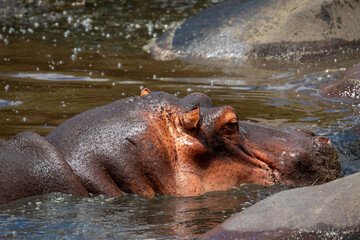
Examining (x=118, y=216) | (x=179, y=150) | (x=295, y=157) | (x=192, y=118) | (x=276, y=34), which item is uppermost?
(x=276, y=34)

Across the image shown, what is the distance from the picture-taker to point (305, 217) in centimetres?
360

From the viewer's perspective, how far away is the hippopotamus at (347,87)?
8477 mm

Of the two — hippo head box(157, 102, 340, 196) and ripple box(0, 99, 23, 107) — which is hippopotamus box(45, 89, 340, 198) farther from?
ripple box(0, 99, 23, 107)

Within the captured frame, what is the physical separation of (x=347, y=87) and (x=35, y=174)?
5342mm

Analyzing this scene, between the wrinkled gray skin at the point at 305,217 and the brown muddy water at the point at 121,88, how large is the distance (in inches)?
14.2

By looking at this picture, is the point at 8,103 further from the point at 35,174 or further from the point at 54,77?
the point at 35,174

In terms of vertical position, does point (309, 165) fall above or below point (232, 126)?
below

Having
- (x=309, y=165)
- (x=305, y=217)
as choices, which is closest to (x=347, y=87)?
(x=309, y=165)

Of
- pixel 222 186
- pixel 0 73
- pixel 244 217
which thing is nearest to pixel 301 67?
pixel 0 73

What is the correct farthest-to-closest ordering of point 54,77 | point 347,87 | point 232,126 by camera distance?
1. point 54,77
2. point 347,87
3. point 232,126

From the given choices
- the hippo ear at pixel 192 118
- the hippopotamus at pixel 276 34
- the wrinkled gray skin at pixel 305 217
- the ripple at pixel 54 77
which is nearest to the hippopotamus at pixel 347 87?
the hippopotamus at pixel 276 34

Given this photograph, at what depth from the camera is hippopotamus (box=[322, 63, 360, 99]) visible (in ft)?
27.8

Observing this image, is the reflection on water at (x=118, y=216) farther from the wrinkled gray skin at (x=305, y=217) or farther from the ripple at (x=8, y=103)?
the ripple at (x=8, y=103)

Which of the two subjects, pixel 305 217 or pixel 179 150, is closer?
pixel 305 217
